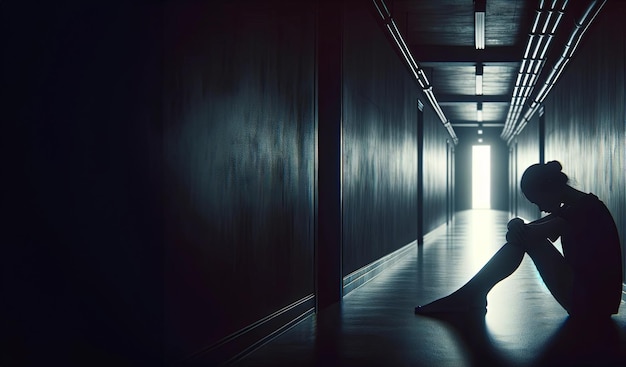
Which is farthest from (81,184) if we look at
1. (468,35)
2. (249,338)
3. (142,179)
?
(468,35)

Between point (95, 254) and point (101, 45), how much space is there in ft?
2.48

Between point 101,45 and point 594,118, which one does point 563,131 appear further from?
point 101,45

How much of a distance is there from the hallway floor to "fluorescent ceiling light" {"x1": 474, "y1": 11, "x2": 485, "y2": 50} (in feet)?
13.9

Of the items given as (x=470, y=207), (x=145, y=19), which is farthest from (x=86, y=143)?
(x=470, y=207)

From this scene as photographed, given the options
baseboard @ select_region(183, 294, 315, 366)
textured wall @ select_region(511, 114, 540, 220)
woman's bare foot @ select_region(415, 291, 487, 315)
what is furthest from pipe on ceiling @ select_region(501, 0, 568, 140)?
baseboard @ select_region(183, 294, 315, 366)

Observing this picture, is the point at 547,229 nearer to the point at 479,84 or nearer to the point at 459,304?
the point at 459,304

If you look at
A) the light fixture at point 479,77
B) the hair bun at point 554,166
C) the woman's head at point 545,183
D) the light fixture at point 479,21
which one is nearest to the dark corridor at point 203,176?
the woman's head at point 545,183

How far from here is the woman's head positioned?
14.3 feet

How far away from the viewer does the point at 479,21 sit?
966cm

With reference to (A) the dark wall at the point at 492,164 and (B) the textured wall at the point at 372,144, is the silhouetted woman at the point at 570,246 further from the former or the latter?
(A) the dark wall at the point at 492,164

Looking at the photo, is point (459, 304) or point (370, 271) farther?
point (370, 271)

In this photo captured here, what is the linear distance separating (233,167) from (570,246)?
7.55 ft

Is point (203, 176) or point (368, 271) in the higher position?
point (203, 176)

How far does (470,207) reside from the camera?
33438 millimetres
